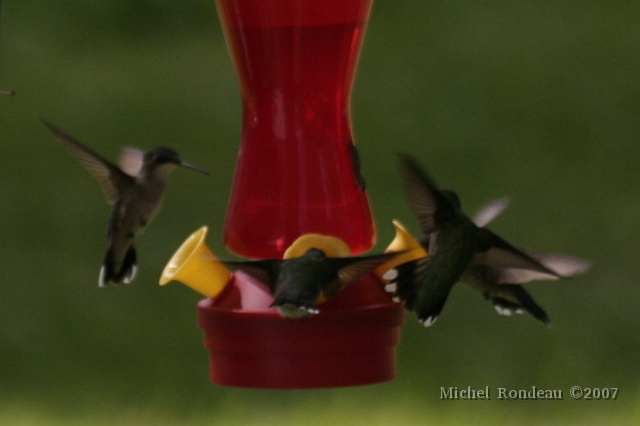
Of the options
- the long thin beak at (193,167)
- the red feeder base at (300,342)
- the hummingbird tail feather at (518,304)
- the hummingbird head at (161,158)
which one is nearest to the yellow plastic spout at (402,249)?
the red feeder base at (300,342)

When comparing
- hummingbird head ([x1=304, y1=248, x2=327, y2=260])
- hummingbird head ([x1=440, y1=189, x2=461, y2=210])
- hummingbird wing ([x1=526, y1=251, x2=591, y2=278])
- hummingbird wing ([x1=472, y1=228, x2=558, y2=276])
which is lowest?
hummingbird wing ([x1=526, y1=251, x2=591, y2=278])

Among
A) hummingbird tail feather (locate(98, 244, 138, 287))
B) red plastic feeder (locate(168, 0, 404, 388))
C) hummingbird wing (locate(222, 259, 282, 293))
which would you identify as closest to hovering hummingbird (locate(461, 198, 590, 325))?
red plastic feeder (locate(168, 0, 404, 388))

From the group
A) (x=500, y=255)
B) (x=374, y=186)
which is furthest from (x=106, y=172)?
(x=374, y=186)

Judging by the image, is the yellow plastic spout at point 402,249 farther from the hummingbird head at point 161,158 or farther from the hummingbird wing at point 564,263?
the hummingbird head at point 161,158

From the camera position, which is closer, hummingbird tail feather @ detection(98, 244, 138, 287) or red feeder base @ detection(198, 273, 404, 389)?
red feeder base @ detection(198, 273, 404, 389)

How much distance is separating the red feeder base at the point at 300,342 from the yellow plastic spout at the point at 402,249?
0.13m

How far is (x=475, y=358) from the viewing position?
23.0 feet

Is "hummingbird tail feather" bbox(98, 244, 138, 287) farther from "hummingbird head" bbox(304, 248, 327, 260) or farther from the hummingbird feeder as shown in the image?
"hummingbird head" bbox(304, 248, 327, 260)

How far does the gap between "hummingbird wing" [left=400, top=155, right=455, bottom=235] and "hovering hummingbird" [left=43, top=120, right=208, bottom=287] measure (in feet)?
2.19

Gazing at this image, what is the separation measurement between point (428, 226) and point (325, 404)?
10.4 ft

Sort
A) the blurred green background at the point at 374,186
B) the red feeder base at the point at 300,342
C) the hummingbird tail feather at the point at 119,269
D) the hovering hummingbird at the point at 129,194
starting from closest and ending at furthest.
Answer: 1. the red feeder base at the point at 300,342
2. the hovering hummingbird at the point at 129,194
3. the hummingbird tail feather at the point at 119,269
4. the blurred green background at the point at 374,186

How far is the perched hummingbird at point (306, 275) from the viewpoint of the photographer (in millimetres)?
2992

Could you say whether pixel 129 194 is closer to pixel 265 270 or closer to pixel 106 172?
pixel 106 172

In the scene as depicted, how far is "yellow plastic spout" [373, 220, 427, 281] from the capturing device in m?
3.32
